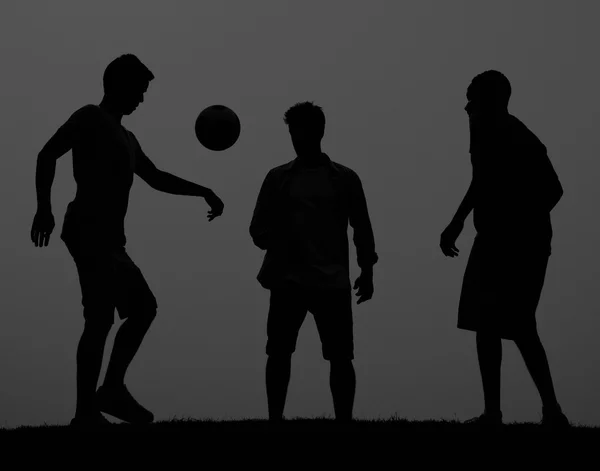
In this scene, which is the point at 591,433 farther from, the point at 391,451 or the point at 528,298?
the point at 391,451

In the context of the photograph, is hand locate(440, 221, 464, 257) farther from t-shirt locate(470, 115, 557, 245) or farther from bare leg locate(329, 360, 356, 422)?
bare leg locate(329, 360, 356, 422)

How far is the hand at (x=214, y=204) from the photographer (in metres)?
7.26

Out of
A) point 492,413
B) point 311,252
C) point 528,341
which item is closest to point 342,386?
point 311,252

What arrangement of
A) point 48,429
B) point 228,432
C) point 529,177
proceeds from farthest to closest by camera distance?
point 529,177 → point 48,429 → point 228,432

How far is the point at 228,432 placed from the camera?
19.5 feet

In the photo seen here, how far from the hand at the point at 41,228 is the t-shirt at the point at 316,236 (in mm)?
1853

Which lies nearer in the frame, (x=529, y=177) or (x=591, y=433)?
(x=591, y=433)

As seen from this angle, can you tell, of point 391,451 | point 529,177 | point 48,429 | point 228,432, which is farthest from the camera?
point 529,177

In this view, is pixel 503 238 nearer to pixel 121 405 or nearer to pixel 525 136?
pixel 525 136

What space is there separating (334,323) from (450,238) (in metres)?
1.19

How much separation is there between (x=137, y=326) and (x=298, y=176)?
5.76 feet

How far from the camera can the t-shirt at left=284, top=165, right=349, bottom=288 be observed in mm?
6855

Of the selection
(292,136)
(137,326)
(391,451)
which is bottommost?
(391,451)

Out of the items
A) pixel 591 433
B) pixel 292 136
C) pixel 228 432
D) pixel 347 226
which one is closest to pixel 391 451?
pixel 228 432
